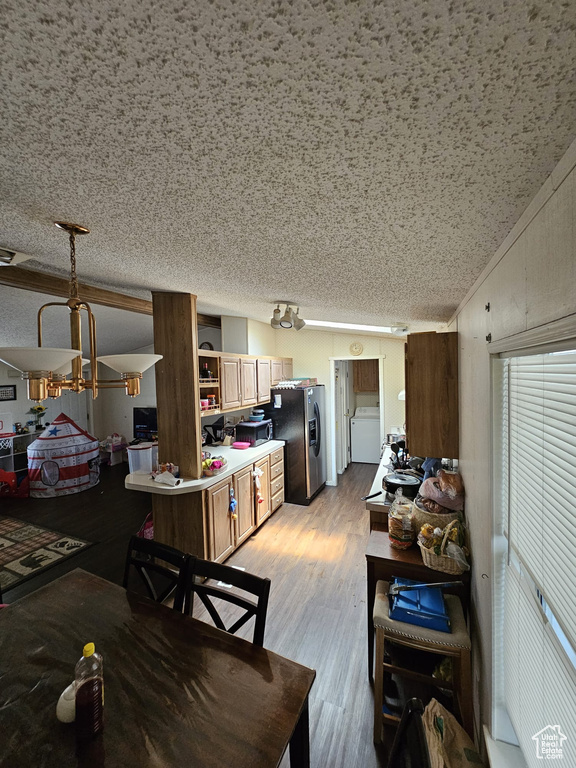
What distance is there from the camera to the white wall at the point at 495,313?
65 centimetres

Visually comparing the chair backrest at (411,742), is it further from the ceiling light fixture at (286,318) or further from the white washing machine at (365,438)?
the white washing machine at (365,438)

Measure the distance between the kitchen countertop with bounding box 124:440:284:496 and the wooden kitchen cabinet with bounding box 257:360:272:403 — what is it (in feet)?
2.04

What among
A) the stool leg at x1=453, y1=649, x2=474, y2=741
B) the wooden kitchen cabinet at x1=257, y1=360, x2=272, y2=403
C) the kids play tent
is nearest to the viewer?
the stool leg at x1=453, y1=649, x2=474, y2=741

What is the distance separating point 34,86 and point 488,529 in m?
1.80

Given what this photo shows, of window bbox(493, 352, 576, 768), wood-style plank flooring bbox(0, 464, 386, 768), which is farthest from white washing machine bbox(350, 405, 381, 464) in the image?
window bbox(493, 352, 576, 768)

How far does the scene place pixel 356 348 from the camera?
17.5 ft

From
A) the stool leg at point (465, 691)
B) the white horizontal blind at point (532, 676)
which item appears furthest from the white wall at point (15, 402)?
the white horizontal blind at point (532, 676)

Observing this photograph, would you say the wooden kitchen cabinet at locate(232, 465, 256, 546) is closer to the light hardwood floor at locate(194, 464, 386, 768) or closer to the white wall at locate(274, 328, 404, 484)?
the light hardwood floor at locate(194, 464, 386, 768)

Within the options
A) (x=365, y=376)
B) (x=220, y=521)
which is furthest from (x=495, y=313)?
(x=365, y=376)

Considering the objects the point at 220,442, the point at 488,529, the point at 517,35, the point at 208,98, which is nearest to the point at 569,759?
the point at 488,529

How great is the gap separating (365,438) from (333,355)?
2012 mm

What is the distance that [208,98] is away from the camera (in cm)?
57

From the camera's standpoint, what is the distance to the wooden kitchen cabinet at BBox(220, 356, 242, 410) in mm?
3535

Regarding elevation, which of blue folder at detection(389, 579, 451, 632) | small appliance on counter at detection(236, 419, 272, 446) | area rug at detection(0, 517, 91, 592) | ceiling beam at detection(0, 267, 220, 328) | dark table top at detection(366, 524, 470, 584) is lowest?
area rug at detection(0, 517, 91, 592)
